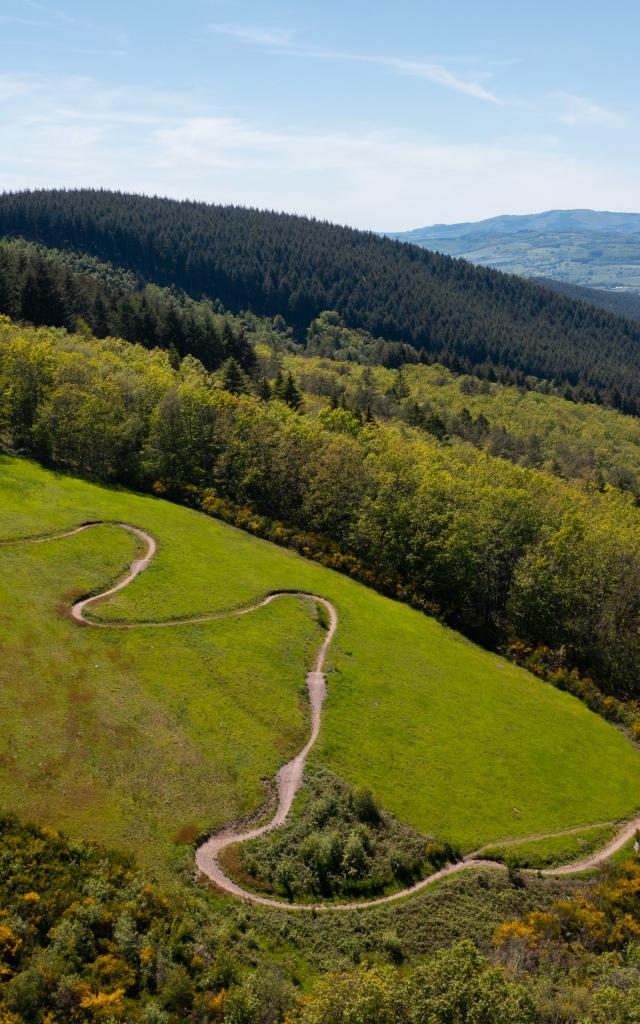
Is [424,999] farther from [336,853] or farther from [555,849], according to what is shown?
[555,849]

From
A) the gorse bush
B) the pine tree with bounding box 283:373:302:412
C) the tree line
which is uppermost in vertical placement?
the pine tree with bounding box 283:373:302:412

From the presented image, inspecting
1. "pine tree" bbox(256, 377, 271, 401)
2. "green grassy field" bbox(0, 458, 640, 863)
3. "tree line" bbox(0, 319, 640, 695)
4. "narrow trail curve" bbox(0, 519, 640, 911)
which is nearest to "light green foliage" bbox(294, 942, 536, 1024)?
"narrow trail curve" bbox(0, 519, 640, 911)

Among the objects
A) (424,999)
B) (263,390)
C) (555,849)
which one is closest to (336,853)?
(424,999)

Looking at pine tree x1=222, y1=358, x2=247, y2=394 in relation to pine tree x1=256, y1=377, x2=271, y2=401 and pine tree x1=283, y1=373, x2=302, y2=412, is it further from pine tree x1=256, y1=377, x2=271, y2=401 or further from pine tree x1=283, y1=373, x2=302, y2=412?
pine tree x1=283, y1=373, x2=302, y2=412

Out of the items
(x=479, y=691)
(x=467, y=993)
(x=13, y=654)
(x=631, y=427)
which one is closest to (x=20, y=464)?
(x=13, y=654)

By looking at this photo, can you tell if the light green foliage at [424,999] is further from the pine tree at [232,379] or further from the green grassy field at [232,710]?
the pine tree at [232,379]

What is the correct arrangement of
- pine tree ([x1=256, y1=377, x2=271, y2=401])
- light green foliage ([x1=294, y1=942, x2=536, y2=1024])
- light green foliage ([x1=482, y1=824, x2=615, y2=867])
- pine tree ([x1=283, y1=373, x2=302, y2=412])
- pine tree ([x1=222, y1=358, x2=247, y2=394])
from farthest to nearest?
pine tree ([x1=283, y1=373, x2=302, y2=412])
pine tree ([x1=256, y1=377, x2=271, y2=401])
pine tree ([x1=222, y1=358, x2=247, y2=394])
light green foliage ([x1=482, y1=824, x2=615, y2=867])
light green foliage ([x1=294, y1=942, x2=536, y2=1024])
